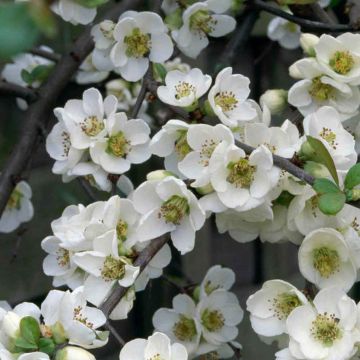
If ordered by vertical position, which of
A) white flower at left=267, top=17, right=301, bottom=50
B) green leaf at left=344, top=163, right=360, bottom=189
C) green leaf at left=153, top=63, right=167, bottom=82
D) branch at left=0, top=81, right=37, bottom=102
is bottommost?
white flower at left=267, top=17, right=301, bottom=50

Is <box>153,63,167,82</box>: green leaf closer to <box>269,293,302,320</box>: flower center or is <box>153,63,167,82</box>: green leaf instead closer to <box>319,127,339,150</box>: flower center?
<box>319,127,339,150</box>: flower center

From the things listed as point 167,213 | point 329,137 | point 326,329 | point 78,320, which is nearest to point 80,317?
point 78,320

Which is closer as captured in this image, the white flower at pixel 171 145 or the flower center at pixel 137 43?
the white flower at pixel 171 145

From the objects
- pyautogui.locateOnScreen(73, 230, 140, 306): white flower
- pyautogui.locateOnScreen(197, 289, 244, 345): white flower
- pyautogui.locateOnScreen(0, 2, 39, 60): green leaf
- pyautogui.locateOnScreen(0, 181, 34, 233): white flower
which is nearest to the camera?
pyautogui.locateOnScreen(0, 2, 39, 60): green leaf

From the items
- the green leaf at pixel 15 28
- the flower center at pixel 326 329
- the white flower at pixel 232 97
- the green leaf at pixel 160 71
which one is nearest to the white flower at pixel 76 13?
the green leaf at pixel 160 71

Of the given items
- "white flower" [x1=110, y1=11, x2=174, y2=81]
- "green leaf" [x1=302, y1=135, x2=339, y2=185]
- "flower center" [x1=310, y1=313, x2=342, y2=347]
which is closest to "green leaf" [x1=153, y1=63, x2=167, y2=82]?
"white flower" [x1=110, y1=11, x2=174, y2=81]

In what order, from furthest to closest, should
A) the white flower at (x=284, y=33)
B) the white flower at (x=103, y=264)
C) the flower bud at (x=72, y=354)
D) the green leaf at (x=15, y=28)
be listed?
1. the white flower at (x=284, y=33)
2. the white flower at (x=103, y=264)
3. the flower bud at (x=72, y=354)
4. the green leaf at (x=15, y=28)

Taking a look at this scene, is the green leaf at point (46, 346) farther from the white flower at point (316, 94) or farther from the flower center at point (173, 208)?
the white flower at point (316, 94)
